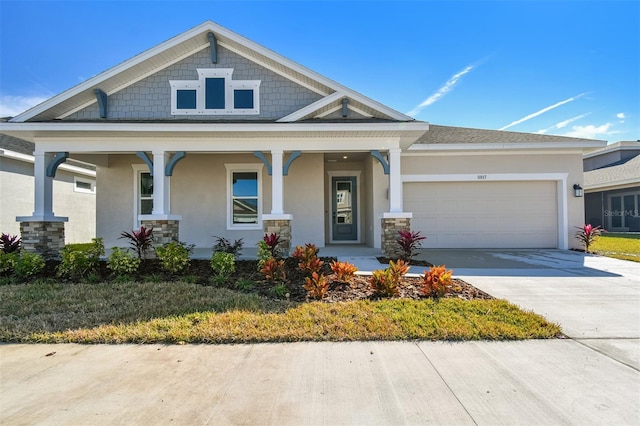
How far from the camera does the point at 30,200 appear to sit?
12.3 m

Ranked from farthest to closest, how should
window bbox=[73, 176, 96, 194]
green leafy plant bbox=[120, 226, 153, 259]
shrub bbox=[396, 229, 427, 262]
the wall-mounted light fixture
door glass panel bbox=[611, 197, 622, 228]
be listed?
Result: 1. door glass panel bbox=[611, 197, 622, 228]
2. window bbox=[73, 176, 96, 194]
3. the wall-mounted light fixture
4. shrub bbox=[396, 229, 427, 262]
5. green leafy plant bbox=[120, 226, 153, 259]

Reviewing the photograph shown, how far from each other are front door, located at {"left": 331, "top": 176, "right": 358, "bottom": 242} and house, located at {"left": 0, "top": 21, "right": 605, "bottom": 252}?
0.04 m

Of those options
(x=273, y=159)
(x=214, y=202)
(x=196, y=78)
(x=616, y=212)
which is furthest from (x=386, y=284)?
(x=616, y=212)

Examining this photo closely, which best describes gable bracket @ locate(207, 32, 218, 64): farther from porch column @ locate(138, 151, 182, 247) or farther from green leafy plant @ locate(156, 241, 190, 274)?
green leafy plant @ locate(156, 241, 190, 274)

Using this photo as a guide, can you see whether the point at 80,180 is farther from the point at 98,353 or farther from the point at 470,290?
the point at 470,290

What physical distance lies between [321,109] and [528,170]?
7.31 meters

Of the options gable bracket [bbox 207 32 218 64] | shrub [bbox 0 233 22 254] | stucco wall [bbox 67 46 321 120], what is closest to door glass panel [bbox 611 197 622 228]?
stucco wall [bbox 67 46 321 120]

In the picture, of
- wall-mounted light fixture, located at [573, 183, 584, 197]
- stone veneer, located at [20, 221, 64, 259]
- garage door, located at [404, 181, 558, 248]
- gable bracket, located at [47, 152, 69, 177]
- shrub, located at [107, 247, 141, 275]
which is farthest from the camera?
garage door, located at [404, 181, 558, 248]

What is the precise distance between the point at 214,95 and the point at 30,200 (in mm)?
8333

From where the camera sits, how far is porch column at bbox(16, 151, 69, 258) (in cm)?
852

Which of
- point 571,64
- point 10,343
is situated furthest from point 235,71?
point 571,64

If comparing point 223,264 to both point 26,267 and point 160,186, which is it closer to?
point 160,186

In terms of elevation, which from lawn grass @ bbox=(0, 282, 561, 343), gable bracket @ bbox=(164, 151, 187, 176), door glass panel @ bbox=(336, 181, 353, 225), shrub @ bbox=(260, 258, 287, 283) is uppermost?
gable bracket @ bbox=(164, 151, 187, 176)

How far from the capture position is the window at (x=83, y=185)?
14.4 metres
